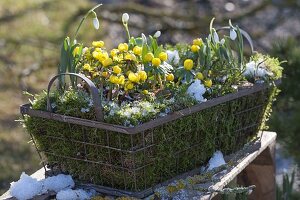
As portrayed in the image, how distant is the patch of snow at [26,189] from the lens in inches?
55.0

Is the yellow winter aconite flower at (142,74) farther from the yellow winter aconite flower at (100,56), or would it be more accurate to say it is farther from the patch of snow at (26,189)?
the patch of snow at (26,189)

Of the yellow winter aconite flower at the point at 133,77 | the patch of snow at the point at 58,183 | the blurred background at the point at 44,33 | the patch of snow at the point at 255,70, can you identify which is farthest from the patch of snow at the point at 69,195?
the blurred background at the point at 44,33

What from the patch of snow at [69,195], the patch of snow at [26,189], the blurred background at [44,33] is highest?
the blurred background at [44,33]

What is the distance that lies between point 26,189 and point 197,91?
474 millimetres

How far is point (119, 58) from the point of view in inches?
57.7

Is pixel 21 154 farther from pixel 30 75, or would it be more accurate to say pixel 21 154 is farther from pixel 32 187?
pixel 32 187

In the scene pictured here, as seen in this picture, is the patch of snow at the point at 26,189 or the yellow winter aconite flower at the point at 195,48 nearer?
the patch of snow at the point at 26,189

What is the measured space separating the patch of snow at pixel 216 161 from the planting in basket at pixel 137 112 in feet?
0.05

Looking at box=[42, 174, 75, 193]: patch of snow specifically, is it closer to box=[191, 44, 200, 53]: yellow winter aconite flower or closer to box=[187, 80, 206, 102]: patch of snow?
box=[187, 80, 206, 102]: patch of snow

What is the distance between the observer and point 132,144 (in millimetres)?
1317

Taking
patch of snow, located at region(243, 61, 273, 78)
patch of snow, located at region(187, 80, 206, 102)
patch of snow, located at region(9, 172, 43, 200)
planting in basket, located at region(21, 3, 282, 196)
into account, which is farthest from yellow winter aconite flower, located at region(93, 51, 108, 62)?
patch of snow, located at region(243, 61, 273, 78)

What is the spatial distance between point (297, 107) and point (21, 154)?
1.73m

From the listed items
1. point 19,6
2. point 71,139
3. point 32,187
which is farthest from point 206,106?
point 19,6

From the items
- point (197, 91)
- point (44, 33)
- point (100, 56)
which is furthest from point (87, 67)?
point (44, 33)
